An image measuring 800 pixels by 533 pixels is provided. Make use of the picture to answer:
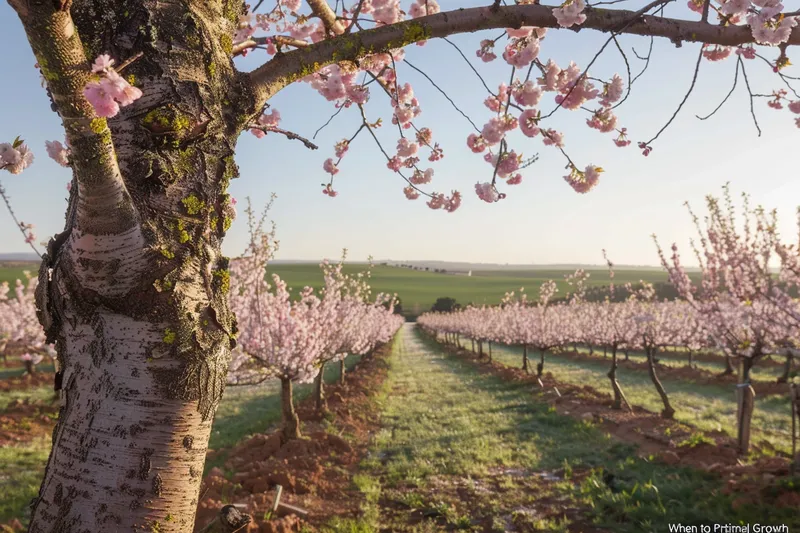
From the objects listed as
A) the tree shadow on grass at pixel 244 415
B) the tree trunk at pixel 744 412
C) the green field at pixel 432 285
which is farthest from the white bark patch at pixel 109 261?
the green field at pixel 432 285

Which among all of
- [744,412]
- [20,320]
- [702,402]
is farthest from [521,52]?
[20,320]

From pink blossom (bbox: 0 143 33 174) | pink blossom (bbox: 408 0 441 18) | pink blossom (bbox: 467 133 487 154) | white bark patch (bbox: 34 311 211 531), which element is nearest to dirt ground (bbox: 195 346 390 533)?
white bark patch (bbox: 34 311 211 531)

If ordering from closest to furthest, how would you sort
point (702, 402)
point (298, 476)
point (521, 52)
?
point (521, 52), point (298, 476), point (702, 402)

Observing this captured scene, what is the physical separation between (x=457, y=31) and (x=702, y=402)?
16.3 meters

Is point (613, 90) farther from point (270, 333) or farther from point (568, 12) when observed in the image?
point (270, 333)

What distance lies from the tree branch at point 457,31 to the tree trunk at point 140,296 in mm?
406

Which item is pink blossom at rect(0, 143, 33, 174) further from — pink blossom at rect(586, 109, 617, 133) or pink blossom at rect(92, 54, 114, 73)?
pink blossom at rect(586, 109, 617, 133)

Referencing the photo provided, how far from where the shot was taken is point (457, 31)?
8.71 feet

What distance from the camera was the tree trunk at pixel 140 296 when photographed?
1.65 m

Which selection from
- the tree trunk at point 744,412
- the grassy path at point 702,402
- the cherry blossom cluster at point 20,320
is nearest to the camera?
the tree trunk at point 744,412

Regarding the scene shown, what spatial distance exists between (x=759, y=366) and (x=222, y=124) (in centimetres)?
2667

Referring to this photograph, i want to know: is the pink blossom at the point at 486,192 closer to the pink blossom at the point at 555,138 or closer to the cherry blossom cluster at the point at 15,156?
the pink blossom at the point at 555,138

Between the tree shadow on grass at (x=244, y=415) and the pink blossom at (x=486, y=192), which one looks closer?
the pink blossom at (x=486, y=192)

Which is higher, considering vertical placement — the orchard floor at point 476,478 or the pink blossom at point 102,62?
the pink blossom at point 102,62
